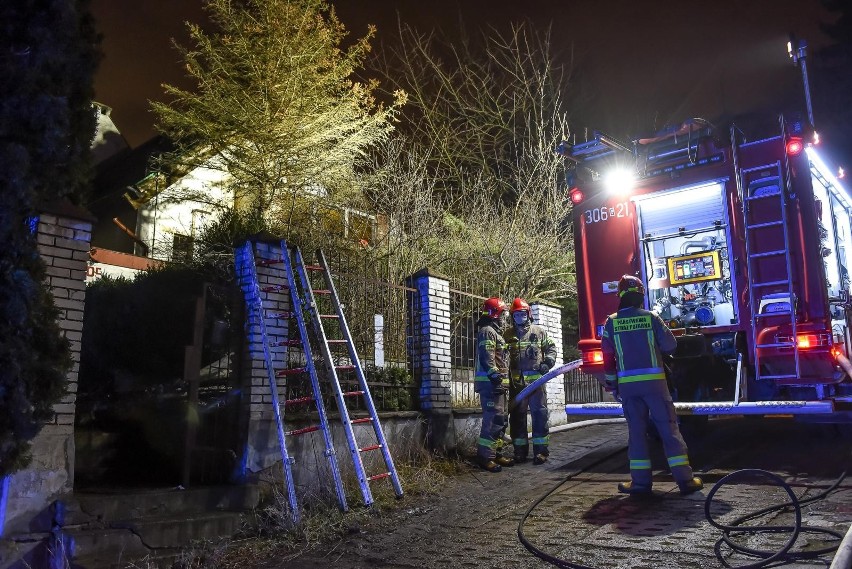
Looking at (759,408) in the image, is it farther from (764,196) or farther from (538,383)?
(538,383)

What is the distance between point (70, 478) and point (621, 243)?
19.0 ft

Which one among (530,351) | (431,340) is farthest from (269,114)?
(530,351)

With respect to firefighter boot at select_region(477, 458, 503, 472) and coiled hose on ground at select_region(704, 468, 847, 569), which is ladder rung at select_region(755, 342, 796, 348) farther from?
firefighter boot at select_region(477, 458, 503, 472)

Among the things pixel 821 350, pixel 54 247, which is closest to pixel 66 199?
pixel 54 247

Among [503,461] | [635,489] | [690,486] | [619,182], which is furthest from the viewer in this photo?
[619,182]

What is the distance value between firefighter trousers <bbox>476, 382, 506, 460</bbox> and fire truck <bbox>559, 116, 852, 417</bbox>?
74 cm

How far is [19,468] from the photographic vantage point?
13.7ft

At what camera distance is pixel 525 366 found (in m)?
7.73

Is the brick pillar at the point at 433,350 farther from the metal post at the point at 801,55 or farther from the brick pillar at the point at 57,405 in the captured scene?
the metal post at the point at 801,55

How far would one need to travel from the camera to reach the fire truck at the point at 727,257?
20.0 ft

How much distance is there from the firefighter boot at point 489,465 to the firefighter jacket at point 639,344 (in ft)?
6.24

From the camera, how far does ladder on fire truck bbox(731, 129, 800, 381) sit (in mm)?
6191

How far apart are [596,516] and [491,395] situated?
2.36m

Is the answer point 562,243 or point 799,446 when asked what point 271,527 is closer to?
point 799,446
